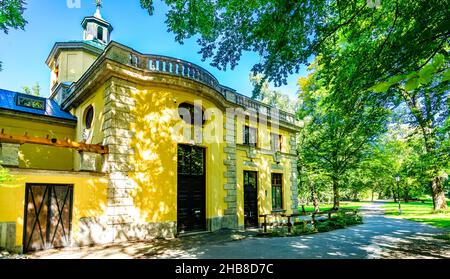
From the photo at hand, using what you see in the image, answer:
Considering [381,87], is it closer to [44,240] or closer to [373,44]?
[373,44]

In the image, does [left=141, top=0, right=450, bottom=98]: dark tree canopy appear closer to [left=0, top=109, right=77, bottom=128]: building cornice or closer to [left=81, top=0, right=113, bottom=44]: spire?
[left=0, top=109, right=77, bottom=128]: building cornice

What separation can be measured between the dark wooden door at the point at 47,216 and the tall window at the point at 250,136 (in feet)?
32.0

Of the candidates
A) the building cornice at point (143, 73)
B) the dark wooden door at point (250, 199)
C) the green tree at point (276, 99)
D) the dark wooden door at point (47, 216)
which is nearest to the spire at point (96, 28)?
the building cornice at point (143, 73)

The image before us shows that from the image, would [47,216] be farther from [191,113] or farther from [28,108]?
[28,108]

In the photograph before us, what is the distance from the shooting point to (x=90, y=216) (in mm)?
9336

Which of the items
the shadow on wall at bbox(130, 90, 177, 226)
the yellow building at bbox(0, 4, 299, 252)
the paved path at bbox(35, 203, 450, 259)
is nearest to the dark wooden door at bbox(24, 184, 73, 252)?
the yellow building at bbox(0, 4, 299, 252)

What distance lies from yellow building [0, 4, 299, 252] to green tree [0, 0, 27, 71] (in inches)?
123

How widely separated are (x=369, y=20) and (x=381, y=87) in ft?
19.9

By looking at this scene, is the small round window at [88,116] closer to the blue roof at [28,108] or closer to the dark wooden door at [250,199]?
the blue roof at [28,108]

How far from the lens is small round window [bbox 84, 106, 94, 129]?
1281 cm

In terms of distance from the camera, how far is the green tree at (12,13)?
7.09 meters

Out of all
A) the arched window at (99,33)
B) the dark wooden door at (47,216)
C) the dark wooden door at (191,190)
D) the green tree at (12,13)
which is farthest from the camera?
the arched window at (99,33)

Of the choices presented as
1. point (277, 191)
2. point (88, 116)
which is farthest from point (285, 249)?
point (88, 116)
